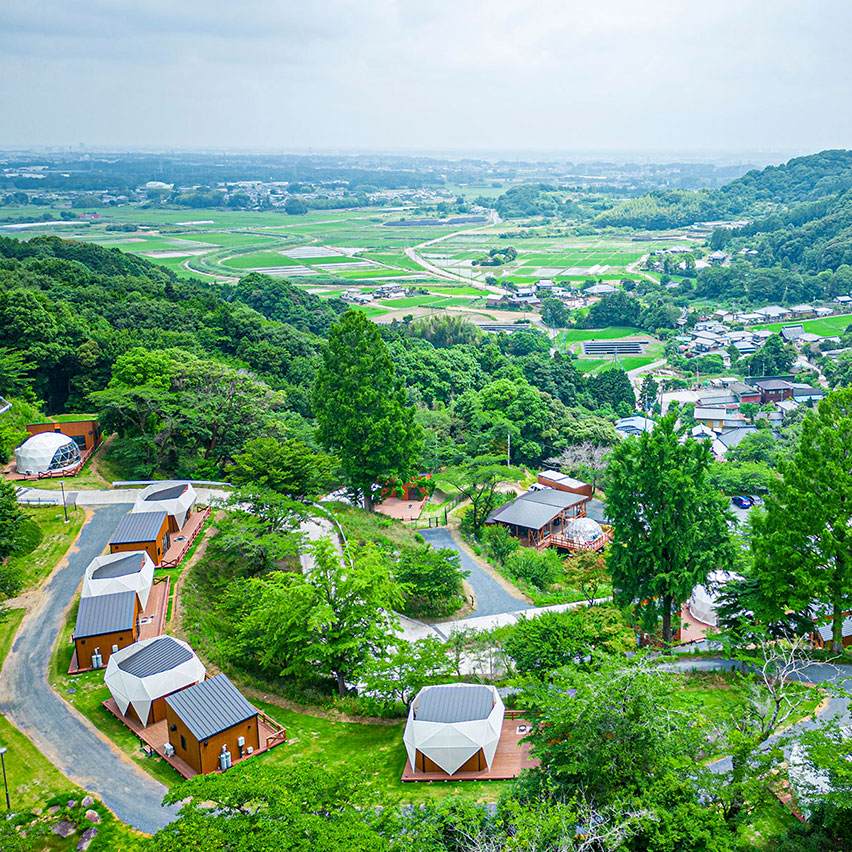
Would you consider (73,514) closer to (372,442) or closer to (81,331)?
(372,442)

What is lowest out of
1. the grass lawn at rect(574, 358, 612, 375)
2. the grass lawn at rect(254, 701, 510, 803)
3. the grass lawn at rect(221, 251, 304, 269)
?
the grass lawn at rect(574, 358, 612, 375)

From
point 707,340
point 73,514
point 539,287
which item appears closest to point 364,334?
point 73,514

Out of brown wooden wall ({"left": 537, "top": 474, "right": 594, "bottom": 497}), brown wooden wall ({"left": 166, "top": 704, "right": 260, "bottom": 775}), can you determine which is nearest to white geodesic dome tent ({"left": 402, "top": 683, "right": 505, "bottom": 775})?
brown wooden wall ({"left": 166, "top": 704, "right": 260, "bottom": 775})

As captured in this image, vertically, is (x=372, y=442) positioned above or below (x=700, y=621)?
above

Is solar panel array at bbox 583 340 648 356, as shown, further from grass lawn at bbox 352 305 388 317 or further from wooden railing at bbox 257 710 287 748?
wooden railing at bbox 257 710 287 748

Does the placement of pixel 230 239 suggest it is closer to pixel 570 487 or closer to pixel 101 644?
pixel 570 487

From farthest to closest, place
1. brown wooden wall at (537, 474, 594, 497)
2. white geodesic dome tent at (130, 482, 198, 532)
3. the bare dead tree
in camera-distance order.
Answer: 1. the bare dead tree
2. brown wooden wall at (537, 474, 594, 497)
3. white geodesic dome tent at (130, 482, 198, 532)

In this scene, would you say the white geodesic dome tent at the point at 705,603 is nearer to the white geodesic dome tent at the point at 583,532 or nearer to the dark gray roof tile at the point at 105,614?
the white geodesic dome tent at the point at 583,532
